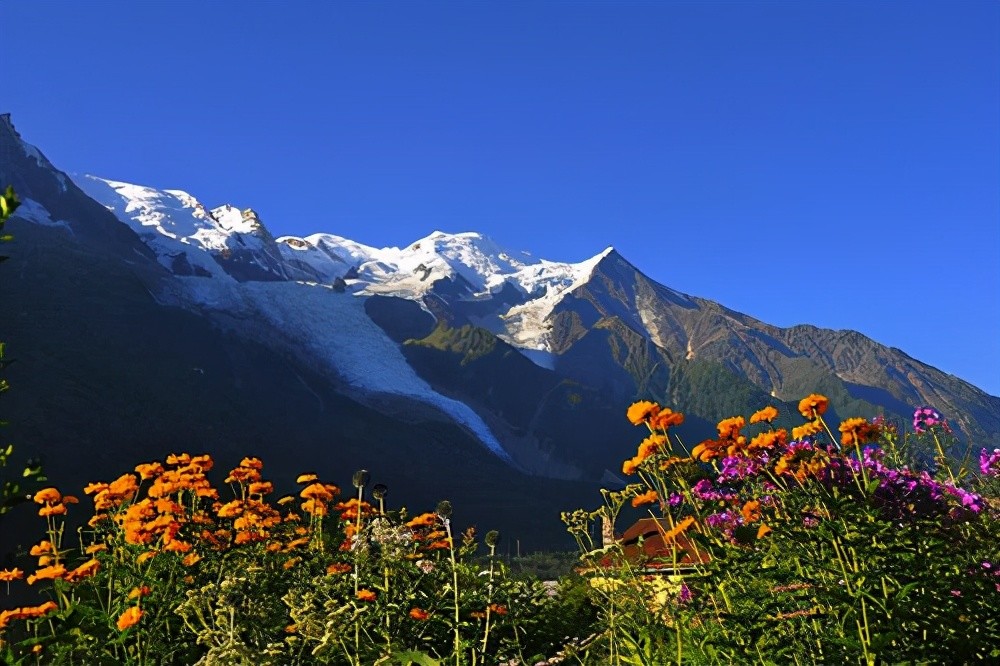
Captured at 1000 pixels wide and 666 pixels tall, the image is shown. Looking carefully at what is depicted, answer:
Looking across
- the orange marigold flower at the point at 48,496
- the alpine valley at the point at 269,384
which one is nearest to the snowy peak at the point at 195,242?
the alpine valley at the point at 269,384

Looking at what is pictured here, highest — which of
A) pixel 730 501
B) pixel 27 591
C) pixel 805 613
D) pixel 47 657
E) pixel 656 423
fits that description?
pixel 656 423

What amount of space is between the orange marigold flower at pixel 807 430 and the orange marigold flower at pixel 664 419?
28.9 inches

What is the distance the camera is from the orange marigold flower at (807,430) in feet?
13.0

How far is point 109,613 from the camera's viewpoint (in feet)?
15.0

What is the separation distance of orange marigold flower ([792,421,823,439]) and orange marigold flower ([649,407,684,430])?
733 mm

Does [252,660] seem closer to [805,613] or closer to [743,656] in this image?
[743,656]

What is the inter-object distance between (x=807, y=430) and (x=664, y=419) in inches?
36.1

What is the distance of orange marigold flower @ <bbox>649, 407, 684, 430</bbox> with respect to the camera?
3.69m

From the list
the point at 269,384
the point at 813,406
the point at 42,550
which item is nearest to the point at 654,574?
the point at 813,406

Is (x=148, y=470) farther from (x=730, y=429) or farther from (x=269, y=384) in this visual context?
(x=269, y=384)

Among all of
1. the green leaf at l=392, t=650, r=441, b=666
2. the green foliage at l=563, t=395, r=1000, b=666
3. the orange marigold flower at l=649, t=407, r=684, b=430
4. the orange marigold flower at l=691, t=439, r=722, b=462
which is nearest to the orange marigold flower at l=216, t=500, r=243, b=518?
the green leaf at l=392, t=650, r=441, b=666

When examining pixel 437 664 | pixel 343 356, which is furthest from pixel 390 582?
pixel 343 356

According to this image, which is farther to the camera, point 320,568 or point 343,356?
point 343,356

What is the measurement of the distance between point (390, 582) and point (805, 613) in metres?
2.34
